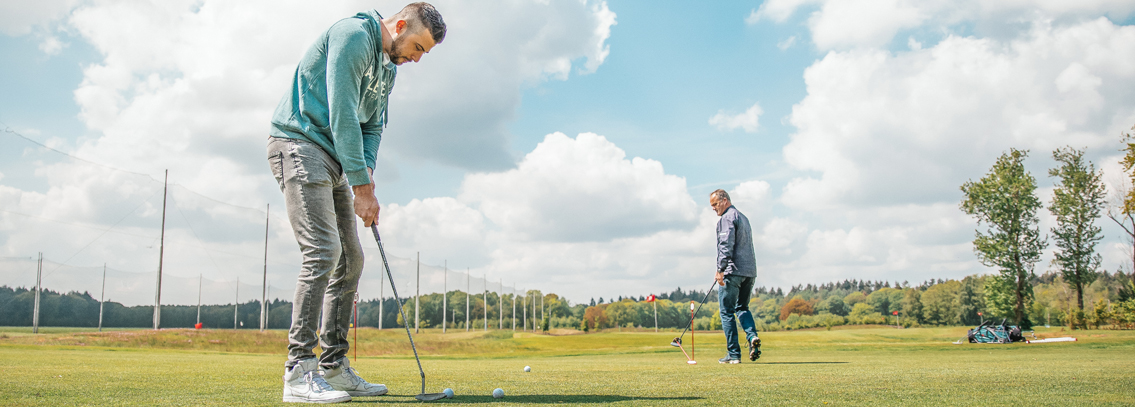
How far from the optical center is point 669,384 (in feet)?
13.6

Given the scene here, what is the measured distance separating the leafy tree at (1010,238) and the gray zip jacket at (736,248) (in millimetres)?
37750

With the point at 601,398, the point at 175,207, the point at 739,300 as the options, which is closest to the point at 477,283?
the point at 175,207

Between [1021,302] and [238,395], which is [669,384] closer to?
[238,395]

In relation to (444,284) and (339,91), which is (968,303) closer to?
(444,284)

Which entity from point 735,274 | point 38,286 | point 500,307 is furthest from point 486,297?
point 735,274

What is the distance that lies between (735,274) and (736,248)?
32 centimetres

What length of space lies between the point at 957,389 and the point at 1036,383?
0.82 meters

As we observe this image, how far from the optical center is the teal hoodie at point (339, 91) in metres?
3.07

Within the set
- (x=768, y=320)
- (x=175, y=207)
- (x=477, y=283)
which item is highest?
(x=175, y=207)

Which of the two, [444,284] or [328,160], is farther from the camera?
[444,284]

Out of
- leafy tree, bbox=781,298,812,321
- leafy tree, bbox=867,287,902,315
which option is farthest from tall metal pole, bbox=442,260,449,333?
leafy tree, bbox=867,287,902,315

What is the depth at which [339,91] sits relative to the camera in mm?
3074

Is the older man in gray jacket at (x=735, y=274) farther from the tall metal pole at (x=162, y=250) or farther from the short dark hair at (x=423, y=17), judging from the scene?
the tall metal pole at (x=162, y=250)

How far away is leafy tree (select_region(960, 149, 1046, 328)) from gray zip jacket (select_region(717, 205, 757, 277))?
37750mm
